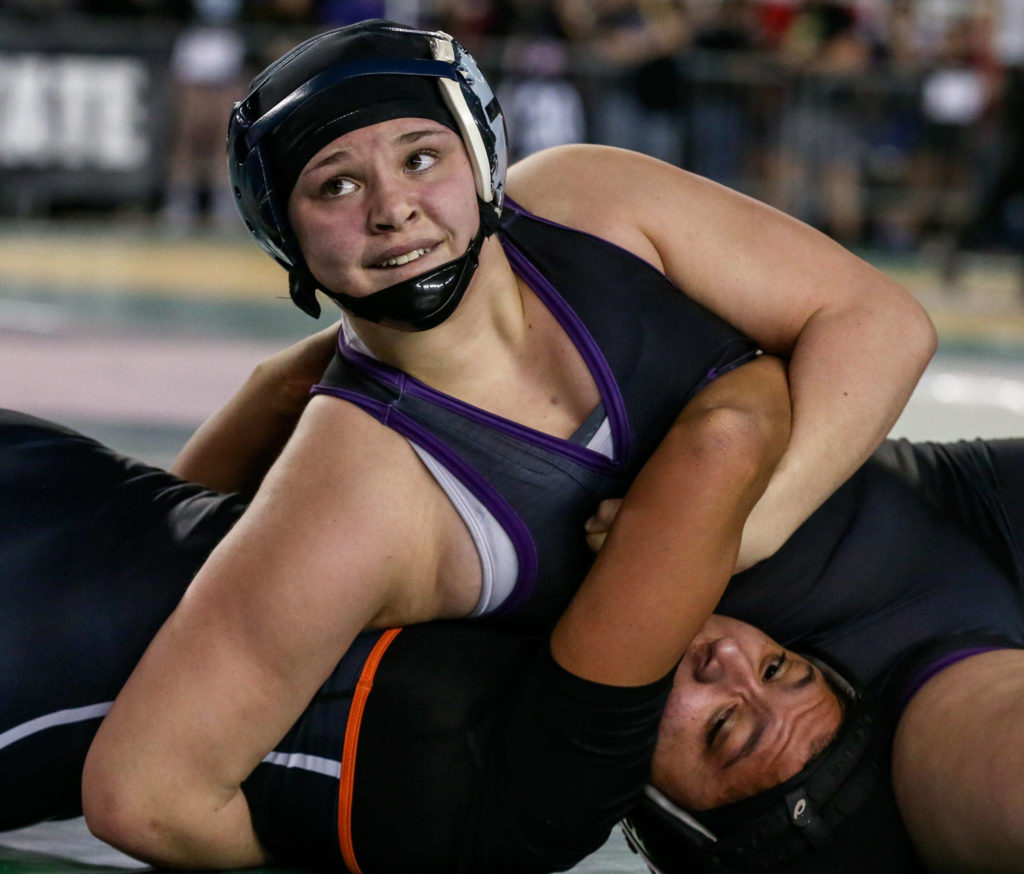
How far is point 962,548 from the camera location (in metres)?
2.89

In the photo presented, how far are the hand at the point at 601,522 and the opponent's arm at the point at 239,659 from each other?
0.26 m

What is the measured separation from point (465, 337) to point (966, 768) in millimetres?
1001

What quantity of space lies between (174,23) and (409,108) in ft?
40.4

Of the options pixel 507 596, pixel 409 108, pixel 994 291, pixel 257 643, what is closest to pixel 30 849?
pixel 257 643

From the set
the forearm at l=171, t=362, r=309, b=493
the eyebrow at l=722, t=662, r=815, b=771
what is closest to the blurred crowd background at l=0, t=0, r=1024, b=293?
the forearm at l=171, t=362, r=309, b=493

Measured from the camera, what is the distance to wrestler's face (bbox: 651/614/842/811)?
2.49m

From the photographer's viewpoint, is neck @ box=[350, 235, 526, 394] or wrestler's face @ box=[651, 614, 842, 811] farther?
neck @ box=[350, 235, 526, 394]

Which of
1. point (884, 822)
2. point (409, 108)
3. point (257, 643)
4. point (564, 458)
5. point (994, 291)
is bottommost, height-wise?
point (994, 291)

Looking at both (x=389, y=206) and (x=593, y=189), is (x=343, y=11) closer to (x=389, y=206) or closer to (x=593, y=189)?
(x=593, y=189)

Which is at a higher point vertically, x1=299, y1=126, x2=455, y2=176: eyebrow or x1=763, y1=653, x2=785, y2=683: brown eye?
x1=299, y1=126, x2=455, y2=176: eyebrow

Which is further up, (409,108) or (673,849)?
(409,108)

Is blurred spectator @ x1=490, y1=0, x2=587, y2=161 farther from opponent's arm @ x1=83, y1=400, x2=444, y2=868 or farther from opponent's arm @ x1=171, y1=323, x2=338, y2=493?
opponent's arm @ x1=83, y1=400, x2=444, y2=868

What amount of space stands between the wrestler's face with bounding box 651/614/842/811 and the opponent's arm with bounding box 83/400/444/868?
47 cm

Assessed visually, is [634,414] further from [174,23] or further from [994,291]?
[174,23]
